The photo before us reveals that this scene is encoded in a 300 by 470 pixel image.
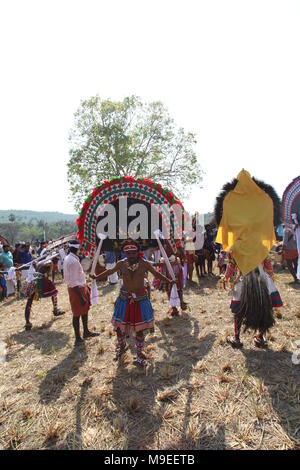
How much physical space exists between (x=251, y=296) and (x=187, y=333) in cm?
208

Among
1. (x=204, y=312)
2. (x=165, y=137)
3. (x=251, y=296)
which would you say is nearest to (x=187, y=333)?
(x=204, y=312)

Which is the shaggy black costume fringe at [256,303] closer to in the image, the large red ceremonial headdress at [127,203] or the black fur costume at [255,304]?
the black fur costume at [255,304]

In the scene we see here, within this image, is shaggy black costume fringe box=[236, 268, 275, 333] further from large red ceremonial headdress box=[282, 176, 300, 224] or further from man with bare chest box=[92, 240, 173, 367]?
large red ceremonial headdress box=[282, 176, 300, 224]

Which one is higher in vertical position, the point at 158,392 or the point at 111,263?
the point at 111,263

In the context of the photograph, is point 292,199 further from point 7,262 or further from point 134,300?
point 7,262

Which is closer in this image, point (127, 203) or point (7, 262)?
point (127, 203)

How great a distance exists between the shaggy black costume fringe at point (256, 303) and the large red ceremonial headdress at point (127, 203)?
5.00 feet

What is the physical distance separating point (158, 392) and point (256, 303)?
86.9 inches

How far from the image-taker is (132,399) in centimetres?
426

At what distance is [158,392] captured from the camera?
4.56 metres

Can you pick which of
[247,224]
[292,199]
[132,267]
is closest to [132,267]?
[132,267]

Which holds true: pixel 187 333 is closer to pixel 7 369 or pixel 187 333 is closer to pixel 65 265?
pixel 65 265

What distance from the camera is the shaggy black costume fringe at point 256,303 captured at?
5320 millimetres

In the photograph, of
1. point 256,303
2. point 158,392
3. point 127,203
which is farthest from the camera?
point 127,203
